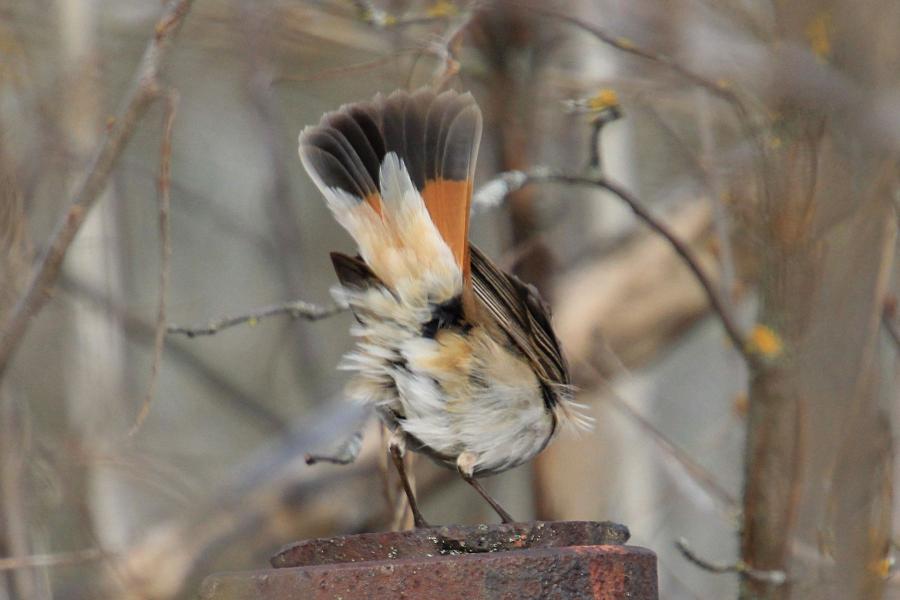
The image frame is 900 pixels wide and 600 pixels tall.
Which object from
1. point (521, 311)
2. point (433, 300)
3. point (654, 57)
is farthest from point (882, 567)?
point (654, 57)

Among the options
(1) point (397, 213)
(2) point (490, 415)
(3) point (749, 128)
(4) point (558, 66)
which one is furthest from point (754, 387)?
(4) point (558, 66)

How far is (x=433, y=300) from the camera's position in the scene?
10.5 ft

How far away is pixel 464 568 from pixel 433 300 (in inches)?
49.6

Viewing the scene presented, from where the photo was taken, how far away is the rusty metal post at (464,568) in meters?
2.02

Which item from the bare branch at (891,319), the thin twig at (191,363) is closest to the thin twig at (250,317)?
the bare branch at (891,319)

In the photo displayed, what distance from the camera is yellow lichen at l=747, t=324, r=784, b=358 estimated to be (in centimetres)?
383

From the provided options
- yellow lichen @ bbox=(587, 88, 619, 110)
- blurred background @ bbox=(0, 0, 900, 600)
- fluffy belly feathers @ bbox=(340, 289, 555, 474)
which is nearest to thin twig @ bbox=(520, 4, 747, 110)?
blurred background @ bbox=(0, 0, 900, 600)

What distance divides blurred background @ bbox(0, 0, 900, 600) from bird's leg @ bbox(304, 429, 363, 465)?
30cm

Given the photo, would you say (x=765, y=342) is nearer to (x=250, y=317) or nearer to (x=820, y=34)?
(x=820, y=34)

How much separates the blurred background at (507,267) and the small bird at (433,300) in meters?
0.45

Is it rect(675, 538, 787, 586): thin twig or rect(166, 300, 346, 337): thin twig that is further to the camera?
rect(675, 538, 787, 586): thin twig

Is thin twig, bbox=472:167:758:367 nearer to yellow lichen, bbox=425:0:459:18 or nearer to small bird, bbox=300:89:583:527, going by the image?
small bird, bbox=300:89:583:527

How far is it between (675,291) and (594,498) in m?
0.99

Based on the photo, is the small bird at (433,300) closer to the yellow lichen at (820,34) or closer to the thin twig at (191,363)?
the yellow lichen at (820,34)
